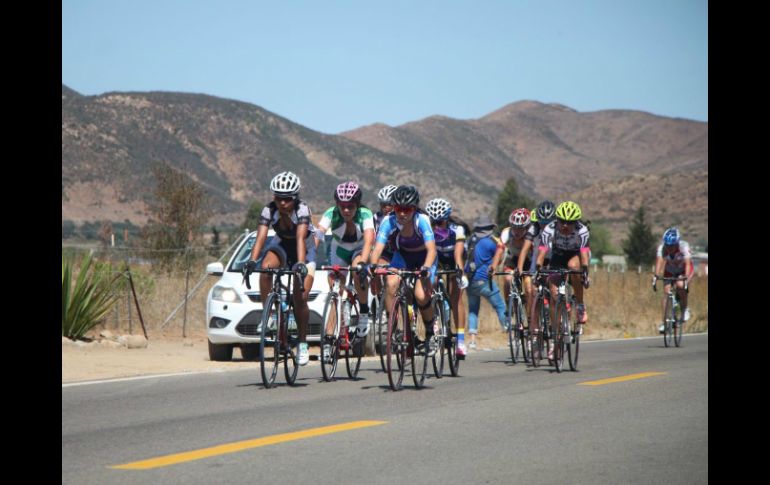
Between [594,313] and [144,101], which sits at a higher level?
[144,101]

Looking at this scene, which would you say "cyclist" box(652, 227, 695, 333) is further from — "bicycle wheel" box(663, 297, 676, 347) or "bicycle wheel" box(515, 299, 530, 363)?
"bicycle wheel" box(515, 299, 530, 363)

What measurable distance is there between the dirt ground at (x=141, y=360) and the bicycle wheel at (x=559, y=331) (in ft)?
11.4

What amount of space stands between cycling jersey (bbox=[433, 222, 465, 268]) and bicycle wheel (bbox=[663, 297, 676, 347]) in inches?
241

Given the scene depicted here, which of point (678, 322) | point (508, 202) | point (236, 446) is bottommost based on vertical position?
point (236, 446)

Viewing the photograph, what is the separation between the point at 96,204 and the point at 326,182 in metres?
34.2

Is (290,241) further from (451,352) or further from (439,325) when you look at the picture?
(451,352)

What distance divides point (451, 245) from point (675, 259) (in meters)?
6.80

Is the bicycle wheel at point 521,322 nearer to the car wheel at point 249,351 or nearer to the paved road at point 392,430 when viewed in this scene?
the paved road at point 392,430

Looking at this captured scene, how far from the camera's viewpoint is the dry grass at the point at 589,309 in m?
22.3

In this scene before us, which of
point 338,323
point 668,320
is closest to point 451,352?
point 338,323

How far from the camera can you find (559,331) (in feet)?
48.0
